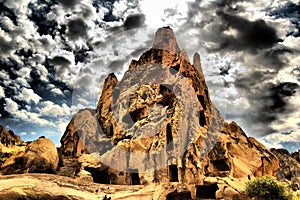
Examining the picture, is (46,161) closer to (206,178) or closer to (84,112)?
(206,178)

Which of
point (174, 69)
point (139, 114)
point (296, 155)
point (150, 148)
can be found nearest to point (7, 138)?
point (139, 114)

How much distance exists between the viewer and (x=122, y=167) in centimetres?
3584

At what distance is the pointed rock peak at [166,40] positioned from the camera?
179ft

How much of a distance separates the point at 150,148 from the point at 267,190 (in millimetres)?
15331

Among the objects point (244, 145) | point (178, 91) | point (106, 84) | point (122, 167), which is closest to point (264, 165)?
point (244, 145)

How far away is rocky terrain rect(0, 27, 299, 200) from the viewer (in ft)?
76.9

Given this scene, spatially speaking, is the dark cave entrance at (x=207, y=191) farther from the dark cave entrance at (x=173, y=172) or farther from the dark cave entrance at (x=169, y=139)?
the dark cave entrance at (x=169, y=139)

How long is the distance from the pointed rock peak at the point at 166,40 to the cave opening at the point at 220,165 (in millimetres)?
24163

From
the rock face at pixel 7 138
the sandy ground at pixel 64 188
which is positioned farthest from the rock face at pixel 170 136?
the rock face at pixel 7 138

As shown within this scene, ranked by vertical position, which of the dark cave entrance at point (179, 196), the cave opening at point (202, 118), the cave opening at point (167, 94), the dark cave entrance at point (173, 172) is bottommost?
the dark cave entrance at point (179, 196)

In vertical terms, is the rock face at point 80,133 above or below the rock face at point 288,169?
above

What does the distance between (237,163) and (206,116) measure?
10339 mm

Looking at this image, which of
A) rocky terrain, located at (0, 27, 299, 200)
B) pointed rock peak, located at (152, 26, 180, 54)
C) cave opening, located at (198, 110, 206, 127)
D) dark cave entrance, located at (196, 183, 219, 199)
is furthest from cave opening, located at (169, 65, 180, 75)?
Answer: dark cave entrance, located at (196, 183, 219, 199)

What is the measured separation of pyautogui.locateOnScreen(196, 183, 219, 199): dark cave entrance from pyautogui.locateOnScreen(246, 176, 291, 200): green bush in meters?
4.61
